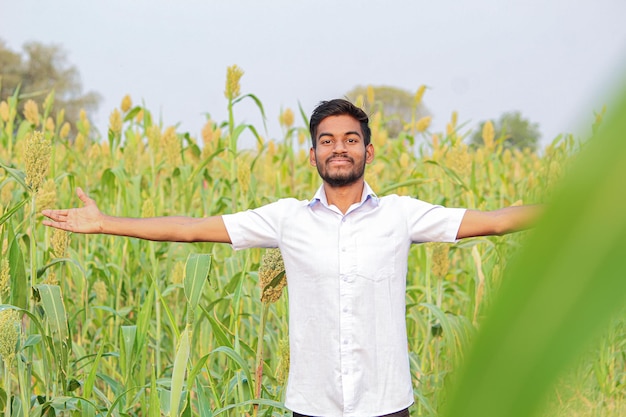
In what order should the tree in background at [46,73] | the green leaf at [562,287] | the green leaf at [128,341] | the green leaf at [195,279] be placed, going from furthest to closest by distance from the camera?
the tree in background at [46,73], the green leaf at [128,341], the green leaf at [195,279], the green leaf at [562,287]

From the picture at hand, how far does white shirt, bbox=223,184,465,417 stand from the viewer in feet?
4.96

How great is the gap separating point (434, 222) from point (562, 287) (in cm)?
155

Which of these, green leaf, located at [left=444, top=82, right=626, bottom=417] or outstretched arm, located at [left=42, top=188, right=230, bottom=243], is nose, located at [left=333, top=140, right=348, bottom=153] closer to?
outstretched arm, located at [left=42, top=188, right=230, bottom=243]

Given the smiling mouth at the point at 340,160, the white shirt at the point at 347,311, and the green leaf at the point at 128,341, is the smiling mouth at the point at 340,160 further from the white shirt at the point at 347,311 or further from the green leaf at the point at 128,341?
the green leaf at the point at 128,341

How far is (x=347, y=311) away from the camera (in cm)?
151

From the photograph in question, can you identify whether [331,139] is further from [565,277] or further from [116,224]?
[565,277]

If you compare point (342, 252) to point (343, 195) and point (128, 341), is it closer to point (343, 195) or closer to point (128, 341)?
point (343, 195)

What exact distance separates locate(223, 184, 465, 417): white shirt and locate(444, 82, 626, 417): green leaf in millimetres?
1408

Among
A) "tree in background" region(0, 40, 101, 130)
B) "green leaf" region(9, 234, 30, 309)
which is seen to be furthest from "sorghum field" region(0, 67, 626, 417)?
"tree in background" region(0, 40, 101, 130)

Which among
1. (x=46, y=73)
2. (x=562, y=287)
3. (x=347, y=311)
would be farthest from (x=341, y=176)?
(x=46, y=73)

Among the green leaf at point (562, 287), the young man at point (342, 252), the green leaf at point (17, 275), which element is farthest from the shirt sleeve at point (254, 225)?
the green leaf at point (562, 287)

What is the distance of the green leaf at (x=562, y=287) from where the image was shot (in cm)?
10

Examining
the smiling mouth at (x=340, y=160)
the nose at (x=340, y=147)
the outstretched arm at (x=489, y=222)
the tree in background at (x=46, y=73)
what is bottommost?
the outstretched arm at (x=489, y=222)

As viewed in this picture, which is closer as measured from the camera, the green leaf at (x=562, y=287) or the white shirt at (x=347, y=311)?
the green leaf at (x=562, y=287)
